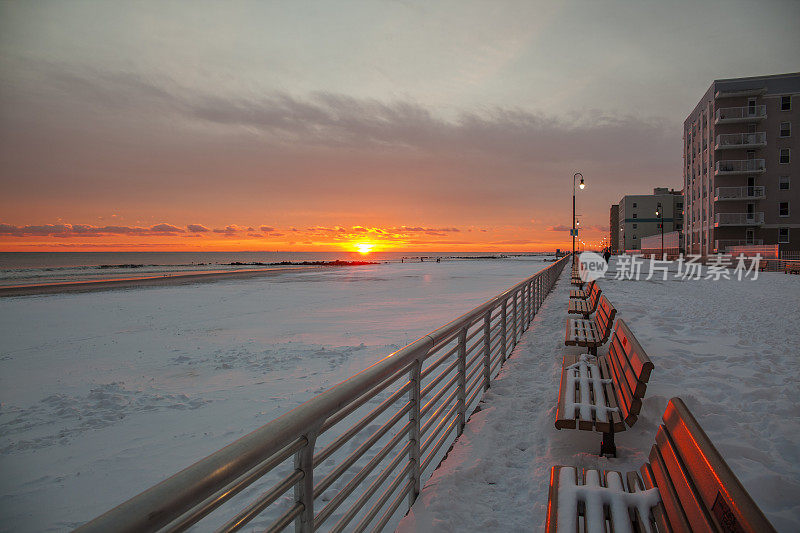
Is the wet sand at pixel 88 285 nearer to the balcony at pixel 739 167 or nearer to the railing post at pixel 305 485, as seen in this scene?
the railing post at pixel 305 485

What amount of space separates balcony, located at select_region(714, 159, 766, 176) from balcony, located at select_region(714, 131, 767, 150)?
147 centimetres

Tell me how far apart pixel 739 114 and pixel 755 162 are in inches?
207

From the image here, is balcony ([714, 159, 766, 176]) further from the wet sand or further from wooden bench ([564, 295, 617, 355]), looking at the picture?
the wet sand

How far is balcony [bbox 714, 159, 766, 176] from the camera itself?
136 feet

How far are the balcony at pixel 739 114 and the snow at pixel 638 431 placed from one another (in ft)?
148

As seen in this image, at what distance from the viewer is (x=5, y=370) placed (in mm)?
7969

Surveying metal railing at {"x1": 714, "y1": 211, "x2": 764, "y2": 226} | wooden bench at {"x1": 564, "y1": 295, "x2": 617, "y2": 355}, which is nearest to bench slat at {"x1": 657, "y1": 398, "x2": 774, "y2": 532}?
wooden bench at {"x1": 564, "y1": 295, "x2": 617, "y2": 355}

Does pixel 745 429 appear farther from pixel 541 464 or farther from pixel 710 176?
pixel 710 176

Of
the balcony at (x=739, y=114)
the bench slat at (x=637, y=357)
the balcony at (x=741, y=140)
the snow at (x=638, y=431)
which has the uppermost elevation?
the balcony at (x=739, y=114)

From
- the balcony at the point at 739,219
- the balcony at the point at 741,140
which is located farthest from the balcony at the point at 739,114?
the balcony at the point at 739,219

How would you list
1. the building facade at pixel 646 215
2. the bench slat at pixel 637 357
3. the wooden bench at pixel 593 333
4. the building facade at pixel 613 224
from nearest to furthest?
the bench slat at pixel 637 357
the wooden bench at pixel 593 333
the building facade at pixel 646 215
the building facade at pixel 613 224

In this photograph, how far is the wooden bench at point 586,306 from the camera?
9.00 meters

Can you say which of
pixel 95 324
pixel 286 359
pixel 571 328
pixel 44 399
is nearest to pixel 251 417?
pixel 286 359

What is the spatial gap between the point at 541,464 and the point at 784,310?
1172 centimetres
